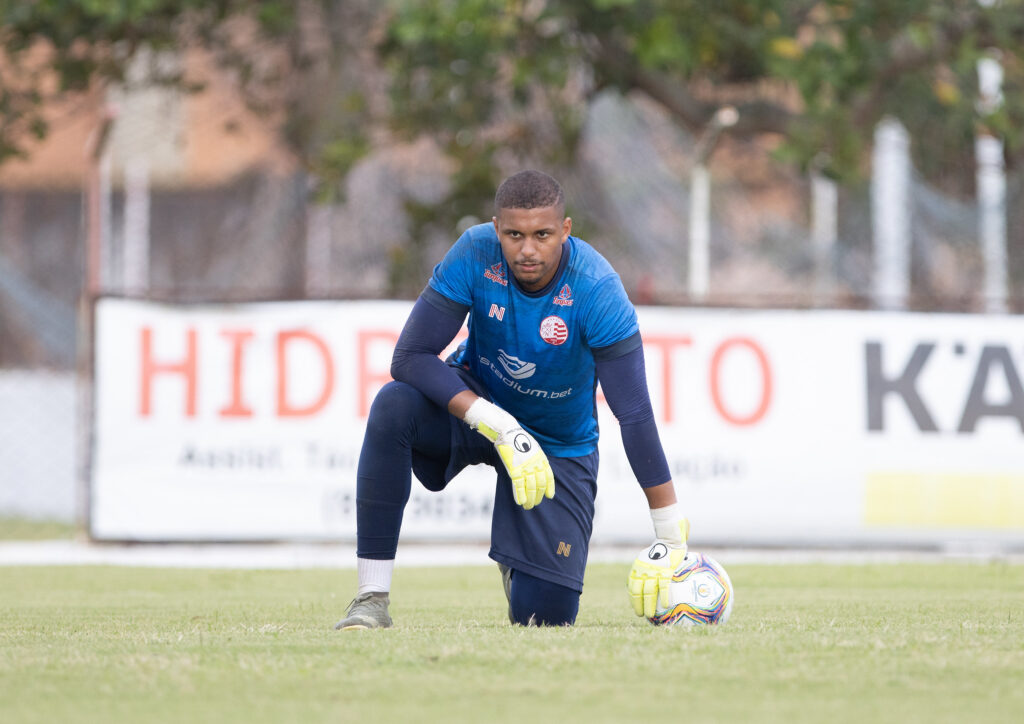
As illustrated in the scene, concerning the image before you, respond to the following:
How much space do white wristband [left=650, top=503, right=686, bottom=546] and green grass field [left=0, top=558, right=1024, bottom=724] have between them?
13.9 inches

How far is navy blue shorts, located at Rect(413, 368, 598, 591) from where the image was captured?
5.52m

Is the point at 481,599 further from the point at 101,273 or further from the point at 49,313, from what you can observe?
the point at 49,313

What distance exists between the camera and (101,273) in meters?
11.5

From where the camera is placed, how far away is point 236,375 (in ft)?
35.1

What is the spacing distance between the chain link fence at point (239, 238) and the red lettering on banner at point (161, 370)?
6.96 feet

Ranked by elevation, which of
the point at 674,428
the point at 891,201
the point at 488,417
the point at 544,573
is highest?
the point at 891,201

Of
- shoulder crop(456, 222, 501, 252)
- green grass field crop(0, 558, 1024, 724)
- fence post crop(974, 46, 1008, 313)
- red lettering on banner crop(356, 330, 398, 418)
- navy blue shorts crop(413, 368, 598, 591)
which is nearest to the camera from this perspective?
green grass field crop(0, 558, 1024, 724)

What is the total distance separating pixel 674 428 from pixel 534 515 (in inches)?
204

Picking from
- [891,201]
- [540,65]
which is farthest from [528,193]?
[891,201]

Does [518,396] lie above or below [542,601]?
above

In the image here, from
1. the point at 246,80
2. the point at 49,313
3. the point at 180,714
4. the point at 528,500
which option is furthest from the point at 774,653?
the point at 246,80

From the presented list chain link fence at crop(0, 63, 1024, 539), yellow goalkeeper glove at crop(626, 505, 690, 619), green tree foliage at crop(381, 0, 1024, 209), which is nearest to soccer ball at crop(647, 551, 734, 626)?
yellow goalkeeper glove at crop(626, 505, 690, 619)

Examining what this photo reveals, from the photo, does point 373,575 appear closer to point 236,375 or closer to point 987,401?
point 236,375

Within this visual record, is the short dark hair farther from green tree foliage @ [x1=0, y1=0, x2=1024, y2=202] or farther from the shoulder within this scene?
green tree foliage @ [x1=0, y1=0, x2=1024, y2=202]
